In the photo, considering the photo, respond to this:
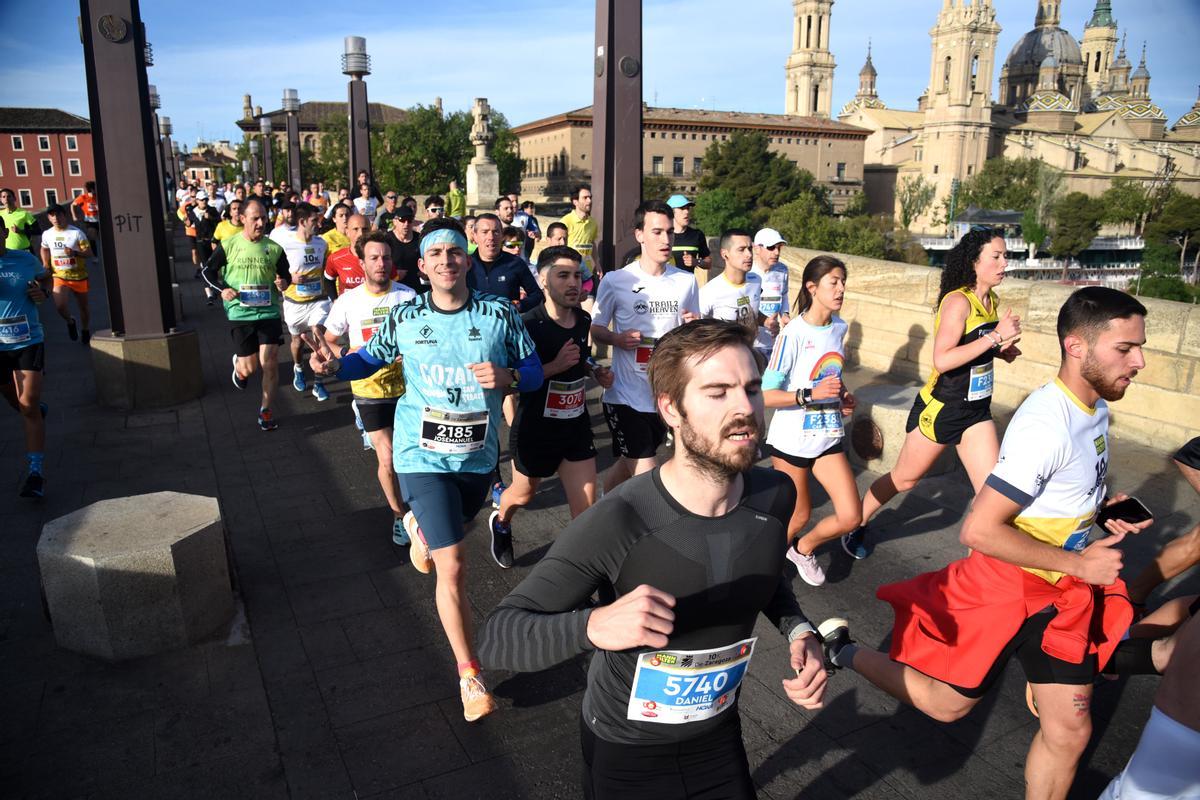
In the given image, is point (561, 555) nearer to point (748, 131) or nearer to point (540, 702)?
point (540, 702)

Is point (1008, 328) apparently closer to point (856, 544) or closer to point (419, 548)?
point (856, 544)

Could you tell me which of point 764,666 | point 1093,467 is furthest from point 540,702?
point 1093,467

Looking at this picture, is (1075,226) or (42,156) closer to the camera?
(1075,226)

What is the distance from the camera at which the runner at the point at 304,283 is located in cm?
958

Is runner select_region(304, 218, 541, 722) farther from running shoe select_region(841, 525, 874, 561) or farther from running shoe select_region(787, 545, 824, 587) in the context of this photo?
running shoe select_region(841, 525, 874, 561)

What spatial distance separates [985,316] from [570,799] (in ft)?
11.8

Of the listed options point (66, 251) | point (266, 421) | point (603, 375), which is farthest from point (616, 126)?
point (66, 251)

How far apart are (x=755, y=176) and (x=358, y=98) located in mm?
78971

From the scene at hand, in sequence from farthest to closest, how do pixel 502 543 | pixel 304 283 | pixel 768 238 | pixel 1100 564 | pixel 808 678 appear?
pixel 304 283, pixel 768 238, pixel 502 543, pixel 1100 564, pixel 808 678

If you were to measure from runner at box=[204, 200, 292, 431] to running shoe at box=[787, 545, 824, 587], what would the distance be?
5556mm

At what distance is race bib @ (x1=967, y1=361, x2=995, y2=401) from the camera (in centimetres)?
510

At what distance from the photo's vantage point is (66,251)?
12820mm

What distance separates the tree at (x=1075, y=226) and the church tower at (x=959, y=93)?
18.1 m

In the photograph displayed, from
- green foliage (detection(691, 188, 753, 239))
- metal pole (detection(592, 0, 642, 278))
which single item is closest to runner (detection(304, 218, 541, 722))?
metal pole (detection(592, 0, 642, 278))
